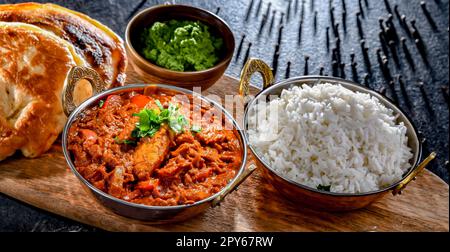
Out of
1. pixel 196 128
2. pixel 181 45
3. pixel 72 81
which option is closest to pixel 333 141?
pixel 196 128

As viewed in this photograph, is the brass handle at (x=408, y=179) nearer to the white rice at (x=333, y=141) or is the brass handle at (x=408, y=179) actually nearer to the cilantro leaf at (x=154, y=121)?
the white rice at (x=333, y=141)

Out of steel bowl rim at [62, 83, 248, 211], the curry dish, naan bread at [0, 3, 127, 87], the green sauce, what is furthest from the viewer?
the green sauce

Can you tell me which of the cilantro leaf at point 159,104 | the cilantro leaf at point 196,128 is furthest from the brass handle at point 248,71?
the cilantro leaf at point 159,104

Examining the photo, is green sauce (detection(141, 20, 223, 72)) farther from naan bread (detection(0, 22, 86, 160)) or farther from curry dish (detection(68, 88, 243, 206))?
naan bread (detection(0, 22, 86, 160))

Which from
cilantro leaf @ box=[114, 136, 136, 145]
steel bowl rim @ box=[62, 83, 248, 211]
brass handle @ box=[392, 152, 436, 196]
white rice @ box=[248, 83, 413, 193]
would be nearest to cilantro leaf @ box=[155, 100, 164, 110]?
steel bowl rim @ box=[62, 83, 248, 211]

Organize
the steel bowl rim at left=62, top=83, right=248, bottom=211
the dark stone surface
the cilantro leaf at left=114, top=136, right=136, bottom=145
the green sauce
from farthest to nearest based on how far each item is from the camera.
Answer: the dark stone surface < the green sauce < the cilantro leaf at left=114, top=136, right=136, bottom=145 < the steel bowl rim at left=62, top=83, right=248, bottom=211

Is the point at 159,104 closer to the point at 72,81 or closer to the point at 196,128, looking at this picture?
the point at 196,128

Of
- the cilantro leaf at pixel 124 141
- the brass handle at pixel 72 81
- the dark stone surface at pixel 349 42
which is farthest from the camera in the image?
the dark stone surface at pixel 349 42

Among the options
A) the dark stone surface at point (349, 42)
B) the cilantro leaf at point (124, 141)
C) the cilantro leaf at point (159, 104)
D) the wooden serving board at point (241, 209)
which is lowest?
the wooden serving board at point (241, 209)
